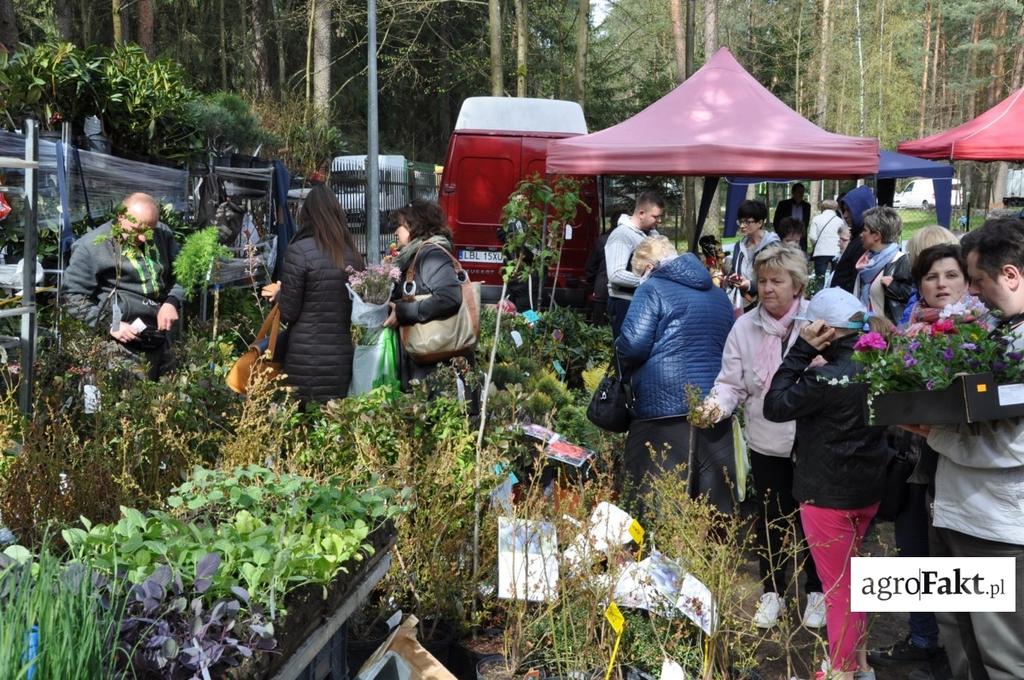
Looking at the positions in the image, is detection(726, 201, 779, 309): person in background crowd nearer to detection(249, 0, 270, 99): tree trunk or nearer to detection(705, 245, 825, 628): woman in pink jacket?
detection(705, 245, 825, 628): woman in pink jacket

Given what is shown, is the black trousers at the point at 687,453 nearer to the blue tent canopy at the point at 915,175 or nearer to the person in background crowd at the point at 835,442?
the person in background crowd at the point at 835,442

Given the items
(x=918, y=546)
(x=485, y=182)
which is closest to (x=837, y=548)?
(x=918, y=546)

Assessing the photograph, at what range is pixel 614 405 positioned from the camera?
15.7ft

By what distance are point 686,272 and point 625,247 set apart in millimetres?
2628

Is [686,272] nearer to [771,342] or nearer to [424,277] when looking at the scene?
[771,342]

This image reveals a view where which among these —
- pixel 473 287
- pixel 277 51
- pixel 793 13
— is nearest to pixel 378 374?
pixel 473 287

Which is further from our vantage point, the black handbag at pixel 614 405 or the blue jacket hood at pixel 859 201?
the blue jacket hood at pixel 859 201

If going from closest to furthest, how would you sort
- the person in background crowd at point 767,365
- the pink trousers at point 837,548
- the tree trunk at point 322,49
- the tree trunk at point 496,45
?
the pink trousers at point 837,548 → the person in background crowd at point 767,365 → the tree trunk at point 322,49 → the tree trunk at point 496,45

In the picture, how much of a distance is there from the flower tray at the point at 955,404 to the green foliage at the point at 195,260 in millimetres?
4351

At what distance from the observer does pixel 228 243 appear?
10508mm

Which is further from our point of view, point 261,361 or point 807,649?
point 261,361

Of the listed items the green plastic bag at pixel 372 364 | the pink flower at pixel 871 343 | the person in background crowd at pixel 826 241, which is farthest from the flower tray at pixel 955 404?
the person in background crowd at pixel 826 241

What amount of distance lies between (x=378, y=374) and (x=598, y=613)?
2.27 meters

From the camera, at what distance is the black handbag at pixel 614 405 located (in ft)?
15.7
